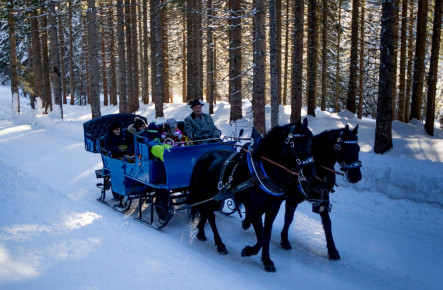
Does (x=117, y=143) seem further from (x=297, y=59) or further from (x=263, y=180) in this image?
(x=297, y=59)

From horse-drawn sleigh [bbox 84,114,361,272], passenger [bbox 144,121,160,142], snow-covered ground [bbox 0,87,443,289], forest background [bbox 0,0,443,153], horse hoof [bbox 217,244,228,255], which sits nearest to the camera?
snow-covered ground [bbox 0,87,443,289]

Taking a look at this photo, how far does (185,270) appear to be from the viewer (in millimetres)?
4812

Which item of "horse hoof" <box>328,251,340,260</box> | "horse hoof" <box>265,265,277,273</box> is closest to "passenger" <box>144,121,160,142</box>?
"horse hoof" <box>265,265,277,273</box>

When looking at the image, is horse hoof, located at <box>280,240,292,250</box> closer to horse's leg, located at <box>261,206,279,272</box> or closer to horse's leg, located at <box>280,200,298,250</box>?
horse's leg, located at <box>280,200,298,250</box>

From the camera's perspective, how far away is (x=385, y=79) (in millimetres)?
10156

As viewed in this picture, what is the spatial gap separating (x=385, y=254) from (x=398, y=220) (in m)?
1.73

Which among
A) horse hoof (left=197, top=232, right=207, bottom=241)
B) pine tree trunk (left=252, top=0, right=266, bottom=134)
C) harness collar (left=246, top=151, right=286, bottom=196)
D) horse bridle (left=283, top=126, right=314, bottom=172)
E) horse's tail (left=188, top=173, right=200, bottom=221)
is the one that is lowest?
horse hoof (left=197, top=232, right=207, bottom=241)

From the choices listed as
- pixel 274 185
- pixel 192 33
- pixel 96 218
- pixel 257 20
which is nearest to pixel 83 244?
pixel 96 218

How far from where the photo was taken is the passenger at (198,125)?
22.9 feet

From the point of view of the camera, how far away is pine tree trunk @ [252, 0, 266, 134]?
35.3 feet

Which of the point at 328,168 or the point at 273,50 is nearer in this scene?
the point at 328,168

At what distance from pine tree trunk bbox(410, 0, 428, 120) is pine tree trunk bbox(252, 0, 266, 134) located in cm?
850

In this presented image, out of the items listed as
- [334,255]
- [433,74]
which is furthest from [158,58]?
[334,255]

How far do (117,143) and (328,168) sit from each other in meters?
4.71
